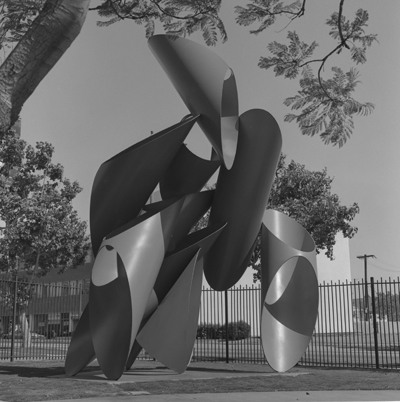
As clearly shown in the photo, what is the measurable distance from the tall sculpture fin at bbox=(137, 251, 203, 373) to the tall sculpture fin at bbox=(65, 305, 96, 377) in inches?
53.6

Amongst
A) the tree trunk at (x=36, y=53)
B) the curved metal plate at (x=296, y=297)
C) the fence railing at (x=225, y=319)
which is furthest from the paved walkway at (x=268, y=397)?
the fence railing at (x=225, y=319)

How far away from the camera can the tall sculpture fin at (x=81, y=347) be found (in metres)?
10.3

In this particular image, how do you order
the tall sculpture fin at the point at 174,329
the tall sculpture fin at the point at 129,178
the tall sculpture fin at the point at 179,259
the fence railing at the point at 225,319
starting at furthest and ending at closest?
the fence railing at the point at 225,319 < the tall sculpture fin at the point at 179,259 < the tall sculpture fin at the point at 129,178 < the tall sculpture fin at the point at 174,329

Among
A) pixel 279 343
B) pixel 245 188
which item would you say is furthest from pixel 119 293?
pixel 279 343

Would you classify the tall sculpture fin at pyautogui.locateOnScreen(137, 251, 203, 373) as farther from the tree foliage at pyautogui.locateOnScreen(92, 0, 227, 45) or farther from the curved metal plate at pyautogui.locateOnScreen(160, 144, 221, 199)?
the tree foliage at pyautogui.locateOnScreen(92, 0, 227, 45)

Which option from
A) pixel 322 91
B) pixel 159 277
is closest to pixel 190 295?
pixel 159 277

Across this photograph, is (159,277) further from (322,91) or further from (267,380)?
(322,91)

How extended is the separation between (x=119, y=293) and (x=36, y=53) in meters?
4.34

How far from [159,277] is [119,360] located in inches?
79.0

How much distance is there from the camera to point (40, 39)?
527 cm

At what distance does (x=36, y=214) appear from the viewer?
74.4ft

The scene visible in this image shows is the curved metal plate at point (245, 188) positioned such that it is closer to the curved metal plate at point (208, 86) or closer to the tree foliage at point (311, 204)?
the curved metal plate at point (208, 86)

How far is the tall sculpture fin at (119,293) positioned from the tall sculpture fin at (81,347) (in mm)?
1642

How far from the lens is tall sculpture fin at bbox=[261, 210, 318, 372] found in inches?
408
